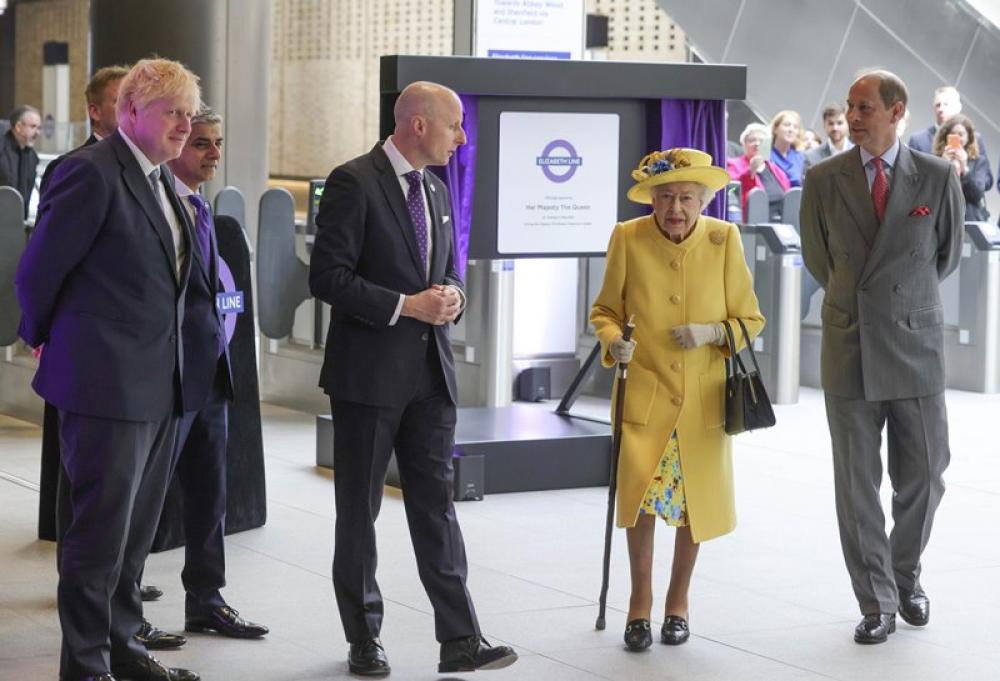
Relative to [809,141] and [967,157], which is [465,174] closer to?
[967,157]

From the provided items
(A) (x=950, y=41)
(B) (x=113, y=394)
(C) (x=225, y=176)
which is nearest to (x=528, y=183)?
(B) (x=113, y=394)

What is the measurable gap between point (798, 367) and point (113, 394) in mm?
7766

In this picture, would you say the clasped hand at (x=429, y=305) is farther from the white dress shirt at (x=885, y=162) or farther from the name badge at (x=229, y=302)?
the white dress shirt at (x=885, y=162)

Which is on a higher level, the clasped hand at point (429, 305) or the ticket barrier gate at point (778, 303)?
the clasped hand at point (429, 305)

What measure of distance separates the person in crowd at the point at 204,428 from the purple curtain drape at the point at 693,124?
12.4 feet

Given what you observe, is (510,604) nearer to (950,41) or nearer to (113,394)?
(113,394)

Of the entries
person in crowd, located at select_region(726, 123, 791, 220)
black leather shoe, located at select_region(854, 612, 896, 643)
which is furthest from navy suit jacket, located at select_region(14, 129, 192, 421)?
person in crowd, located at select_region(726, 123, 791, 220)

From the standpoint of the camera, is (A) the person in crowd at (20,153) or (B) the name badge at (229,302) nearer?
(B) the name badge at (229,302)

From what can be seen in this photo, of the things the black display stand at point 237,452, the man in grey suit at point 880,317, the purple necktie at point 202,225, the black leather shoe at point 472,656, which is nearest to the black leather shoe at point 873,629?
the man in grey suit at point 880,317

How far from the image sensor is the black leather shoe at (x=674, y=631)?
5.30m

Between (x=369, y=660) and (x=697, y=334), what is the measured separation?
139 cm

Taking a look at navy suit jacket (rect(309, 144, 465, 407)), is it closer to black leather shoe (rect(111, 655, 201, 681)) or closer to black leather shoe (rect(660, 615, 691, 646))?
black leather shoe (rect(111, 655, 201, 681))

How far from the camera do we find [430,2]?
29.8 metres

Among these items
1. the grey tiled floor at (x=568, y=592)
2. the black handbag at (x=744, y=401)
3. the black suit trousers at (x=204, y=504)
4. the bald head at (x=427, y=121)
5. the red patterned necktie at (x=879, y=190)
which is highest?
the bald head at (x=427, y=121)
